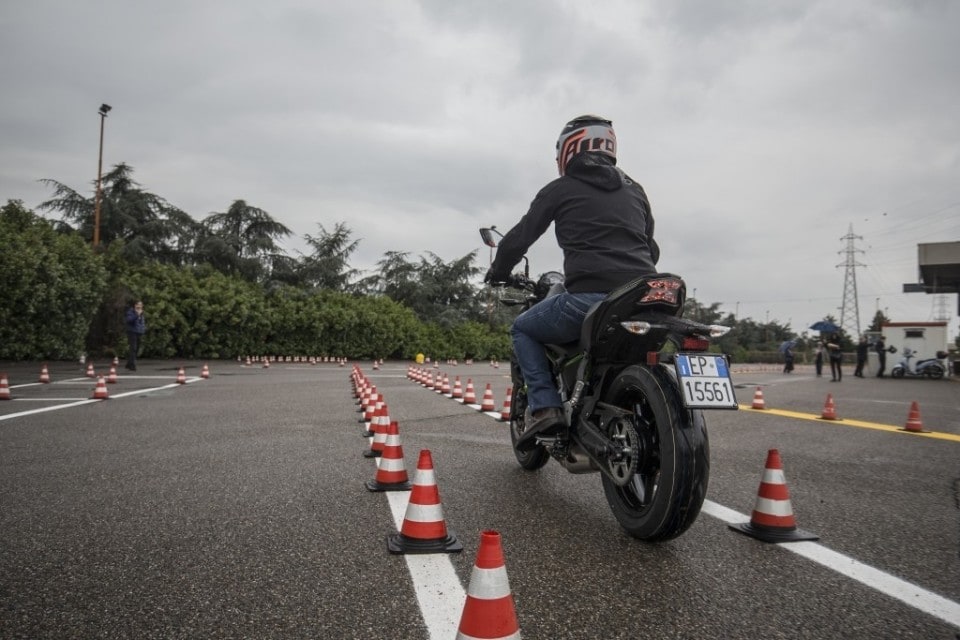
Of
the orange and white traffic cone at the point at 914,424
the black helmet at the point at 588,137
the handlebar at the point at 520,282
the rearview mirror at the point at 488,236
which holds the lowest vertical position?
the orange and white traffic cone at the point at 914,424

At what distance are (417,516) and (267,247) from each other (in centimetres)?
3511

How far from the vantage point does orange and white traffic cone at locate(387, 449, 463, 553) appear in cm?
309

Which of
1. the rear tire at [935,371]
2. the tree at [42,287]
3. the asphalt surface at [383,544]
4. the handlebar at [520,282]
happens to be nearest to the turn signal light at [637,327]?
the asphalt surface at [383,544]

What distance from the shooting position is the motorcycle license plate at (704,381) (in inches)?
121

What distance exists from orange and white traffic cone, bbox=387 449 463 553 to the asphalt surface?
0.09 metres

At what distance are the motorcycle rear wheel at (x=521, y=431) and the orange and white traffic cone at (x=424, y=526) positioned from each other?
1783 millimetres

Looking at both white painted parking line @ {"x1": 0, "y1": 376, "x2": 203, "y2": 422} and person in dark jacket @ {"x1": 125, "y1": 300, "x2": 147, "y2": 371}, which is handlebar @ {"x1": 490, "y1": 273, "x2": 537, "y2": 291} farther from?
person in dark jacket @ {"x1": 125, "y1": 300, "x2": 147, "y2": 371}

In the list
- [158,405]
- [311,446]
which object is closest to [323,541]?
[311,446]

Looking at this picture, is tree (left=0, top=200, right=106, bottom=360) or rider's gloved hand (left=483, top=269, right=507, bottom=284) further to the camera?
tree (left=0, top=200, right=106, bottom=360)

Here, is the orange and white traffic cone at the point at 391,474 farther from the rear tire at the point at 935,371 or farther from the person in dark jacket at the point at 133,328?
the rear tire at the point at 935,371

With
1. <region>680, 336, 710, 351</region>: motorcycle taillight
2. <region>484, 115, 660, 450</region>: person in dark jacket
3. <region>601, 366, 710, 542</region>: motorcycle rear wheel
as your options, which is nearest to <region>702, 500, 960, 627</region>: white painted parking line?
<region>601, 366, 710, 542</region>: motorcycle rear wheel

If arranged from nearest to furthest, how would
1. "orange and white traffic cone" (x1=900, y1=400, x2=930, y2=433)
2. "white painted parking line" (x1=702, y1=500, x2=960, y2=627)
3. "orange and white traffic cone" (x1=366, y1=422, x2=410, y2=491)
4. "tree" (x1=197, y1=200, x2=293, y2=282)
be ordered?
"white painted parking line" (x1=702, y1=500, x2=960, y2=627), "orange and white traffic cone" (x1=366, y1=422, x2=410, y2=491), "orange and white traffic cone" (x1=900, y1=400, x2=930, y2=433), "tree" (x1=197, y1=200, x2=293, y2=282)

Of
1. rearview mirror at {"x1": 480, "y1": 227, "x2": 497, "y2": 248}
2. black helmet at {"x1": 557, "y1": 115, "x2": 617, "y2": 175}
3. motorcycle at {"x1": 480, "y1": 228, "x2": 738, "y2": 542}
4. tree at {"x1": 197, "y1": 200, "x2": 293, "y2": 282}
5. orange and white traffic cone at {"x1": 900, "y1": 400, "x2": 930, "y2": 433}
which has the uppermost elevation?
tree at {"x1": 197, "y1": 200, "x2": 293, "y2": 282}

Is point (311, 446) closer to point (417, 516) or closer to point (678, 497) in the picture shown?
point (417, 516)
